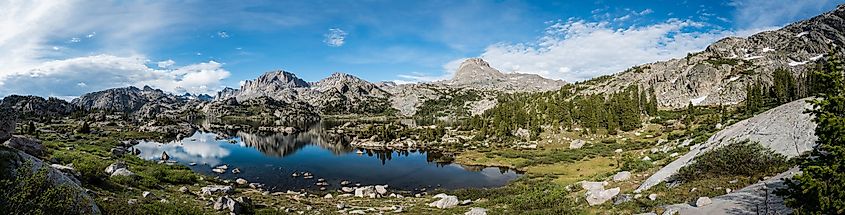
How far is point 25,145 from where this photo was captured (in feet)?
110

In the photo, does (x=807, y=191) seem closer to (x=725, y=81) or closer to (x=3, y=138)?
(x=3, y=138)

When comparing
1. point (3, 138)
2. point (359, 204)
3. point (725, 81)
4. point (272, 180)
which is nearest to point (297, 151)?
point (272, 180)

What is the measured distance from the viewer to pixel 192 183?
45.2 meters

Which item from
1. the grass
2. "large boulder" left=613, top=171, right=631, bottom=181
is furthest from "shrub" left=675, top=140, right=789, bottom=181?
the grass

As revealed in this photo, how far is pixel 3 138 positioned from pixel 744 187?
40072 millimetres

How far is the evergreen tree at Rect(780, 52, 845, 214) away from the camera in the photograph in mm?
12734

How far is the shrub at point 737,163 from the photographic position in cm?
2460

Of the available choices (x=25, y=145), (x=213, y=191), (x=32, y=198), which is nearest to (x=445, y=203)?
(x=213, y=191)

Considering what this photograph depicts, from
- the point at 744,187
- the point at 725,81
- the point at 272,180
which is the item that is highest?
the point at 725,81

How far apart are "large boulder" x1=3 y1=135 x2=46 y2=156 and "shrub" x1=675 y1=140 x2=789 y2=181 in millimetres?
48471

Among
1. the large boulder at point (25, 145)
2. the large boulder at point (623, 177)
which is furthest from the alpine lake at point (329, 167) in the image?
the large boulder at point (623, 177)

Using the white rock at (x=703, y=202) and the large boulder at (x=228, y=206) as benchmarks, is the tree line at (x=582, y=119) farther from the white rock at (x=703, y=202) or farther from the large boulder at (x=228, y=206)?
the large boulder at (x=228, y=206)

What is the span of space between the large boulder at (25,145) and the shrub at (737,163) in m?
48.5

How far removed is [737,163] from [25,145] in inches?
2074
